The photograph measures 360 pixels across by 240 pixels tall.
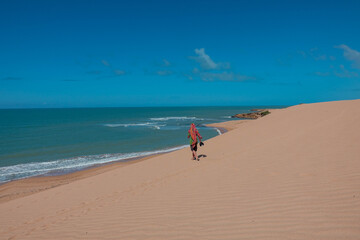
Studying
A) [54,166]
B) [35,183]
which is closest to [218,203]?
[35,183]

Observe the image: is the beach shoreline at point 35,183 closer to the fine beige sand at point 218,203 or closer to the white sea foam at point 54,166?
the white sea foam at point 54,166

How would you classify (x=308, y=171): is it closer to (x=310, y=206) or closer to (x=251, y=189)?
(x=251, y=189)

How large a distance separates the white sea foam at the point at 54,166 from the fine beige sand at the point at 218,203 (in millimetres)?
6685

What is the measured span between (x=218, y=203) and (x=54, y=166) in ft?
48.8

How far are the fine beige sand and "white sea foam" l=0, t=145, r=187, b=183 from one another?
21.9ft

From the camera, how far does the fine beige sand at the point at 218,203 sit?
3.60 m

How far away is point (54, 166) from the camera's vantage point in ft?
53.0

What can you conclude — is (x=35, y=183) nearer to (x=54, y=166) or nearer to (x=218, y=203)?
(x=54, y=166)

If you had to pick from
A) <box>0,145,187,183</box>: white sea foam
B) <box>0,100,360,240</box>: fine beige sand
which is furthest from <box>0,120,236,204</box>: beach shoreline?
<box>0,100,360,240</box>: fine beige sand

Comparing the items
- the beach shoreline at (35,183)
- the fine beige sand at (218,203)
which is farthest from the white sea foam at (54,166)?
the fine beige sand at (218,203)

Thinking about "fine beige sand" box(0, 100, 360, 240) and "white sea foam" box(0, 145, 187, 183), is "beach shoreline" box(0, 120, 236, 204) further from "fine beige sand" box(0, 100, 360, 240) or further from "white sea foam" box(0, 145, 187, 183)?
"fine beige sand" box(0, 100, 360, 240)

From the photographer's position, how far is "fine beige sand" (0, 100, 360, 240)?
360cm

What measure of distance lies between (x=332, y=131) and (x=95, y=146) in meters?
20.7

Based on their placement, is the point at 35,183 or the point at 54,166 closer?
the point at 35,183
